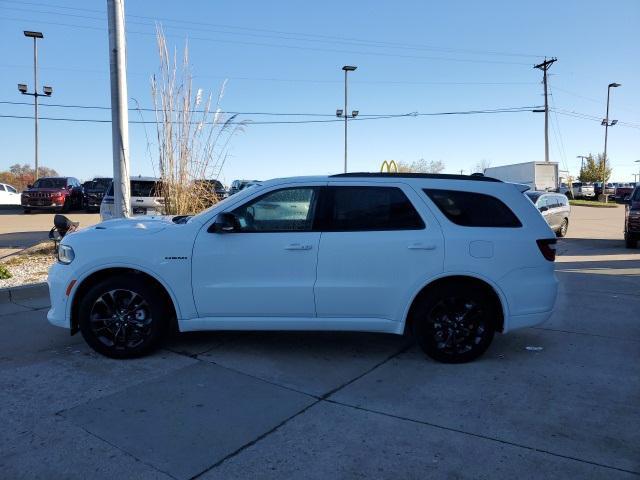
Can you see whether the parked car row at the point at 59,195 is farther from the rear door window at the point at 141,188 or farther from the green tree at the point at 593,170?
the green tree at the point at 593,170

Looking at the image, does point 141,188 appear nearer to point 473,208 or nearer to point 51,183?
point 473,208

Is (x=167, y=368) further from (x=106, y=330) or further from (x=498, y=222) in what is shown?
(x=498, y=222)

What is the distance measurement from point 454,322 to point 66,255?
11.5 feet

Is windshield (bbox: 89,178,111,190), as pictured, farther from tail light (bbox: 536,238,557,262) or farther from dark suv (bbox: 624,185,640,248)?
tail light (bbox: 536,238,557,262)

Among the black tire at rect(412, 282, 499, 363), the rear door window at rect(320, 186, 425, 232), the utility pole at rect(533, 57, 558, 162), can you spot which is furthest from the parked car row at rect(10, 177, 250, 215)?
the utility pole at rect(533, 57, 558, 162)

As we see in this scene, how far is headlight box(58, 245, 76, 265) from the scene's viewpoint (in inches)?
183

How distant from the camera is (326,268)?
4555 mm

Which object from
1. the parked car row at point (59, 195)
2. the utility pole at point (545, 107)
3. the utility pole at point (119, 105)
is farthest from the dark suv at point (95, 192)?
the utility pole at point (545, 107)

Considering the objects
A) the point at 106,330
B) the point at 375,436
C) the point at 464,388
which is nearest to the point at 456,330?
the point at 464,388

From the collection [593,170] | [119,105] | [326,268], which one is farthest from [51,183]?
[593,170]

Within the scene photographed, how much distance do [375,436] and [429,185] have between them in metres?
2.32

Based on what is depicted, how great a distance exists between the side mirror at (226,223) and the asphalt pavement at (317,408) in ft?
3.89

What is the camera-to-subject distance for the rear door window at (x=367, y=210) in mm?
4629

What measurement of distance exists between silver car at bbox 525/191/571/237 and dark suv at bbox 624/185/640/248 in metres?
2.11
